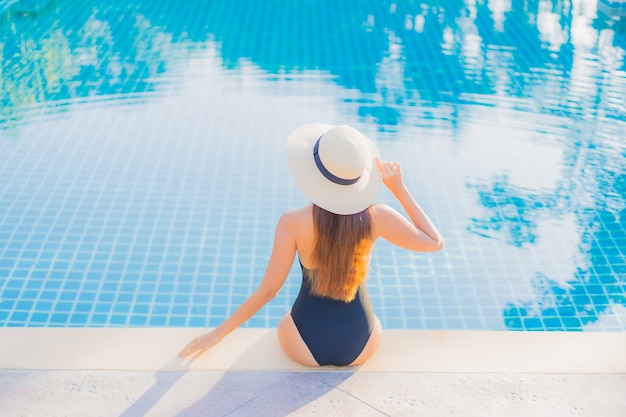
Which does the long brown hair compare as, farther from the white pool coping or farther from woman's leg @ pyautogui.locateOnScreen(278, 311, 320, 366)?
the white pool coping

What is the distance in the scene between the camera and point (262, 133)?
6.57 m

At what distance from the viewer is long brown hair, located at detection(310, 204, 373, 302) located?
2.64 m

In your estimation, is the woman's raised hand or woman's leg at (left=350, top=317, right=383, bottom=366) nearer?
the woman's raised hand

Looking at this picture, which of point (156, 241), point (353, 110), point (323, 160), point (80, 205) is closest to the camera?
point (323, 160)

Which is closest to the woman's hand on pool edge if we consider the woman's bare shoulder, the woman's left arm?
the woman's left arm

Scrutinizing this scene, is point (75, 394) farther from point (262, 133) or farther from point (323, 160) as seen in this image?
point (262, 133)

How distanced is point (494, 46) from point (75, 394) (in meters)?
7.45

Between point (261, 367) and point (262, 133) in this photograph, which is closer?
point (261, 367)

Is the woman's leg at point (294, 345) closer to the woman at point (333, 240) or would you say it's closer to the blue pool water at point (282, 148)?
the woman at point (333, 240)

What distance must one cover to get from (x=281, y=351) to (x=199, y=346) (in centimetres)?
34

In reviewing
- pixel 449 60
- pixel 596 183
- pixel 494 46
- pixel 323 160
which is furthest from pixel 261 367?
pixel 494 46

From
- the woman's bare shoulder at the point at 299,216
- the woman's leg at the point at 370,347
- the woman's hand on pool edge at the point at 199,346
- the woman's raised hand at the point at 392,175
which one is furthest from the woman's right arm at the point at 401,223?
the woman's hand on pool edge at the point at 199,346

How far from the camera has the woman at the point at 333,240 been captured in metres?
2.57

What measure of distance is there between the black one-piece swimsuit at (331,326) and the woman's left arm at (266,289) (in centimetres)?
10
